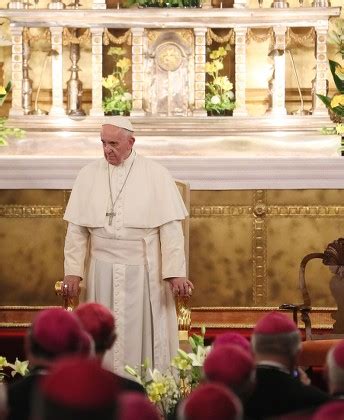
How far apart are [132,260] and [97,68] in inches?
180

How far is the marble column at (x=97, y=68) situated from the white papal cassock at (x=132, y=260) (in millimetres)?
4141

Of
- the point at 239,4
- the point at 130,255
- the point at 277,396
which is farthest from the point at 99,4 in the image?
the point at 277,396

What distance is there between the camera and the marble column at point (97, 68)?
35.6ft

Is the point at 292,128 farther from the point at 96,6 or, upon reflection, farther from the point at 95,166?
the point at 95,166

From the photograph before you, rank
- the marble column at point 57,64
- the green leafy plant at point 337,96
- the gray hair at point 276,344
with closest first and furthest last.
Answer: the gray hair at point 276,344 < the green leafy plant at point 337,96 < the marble column at point 57,64

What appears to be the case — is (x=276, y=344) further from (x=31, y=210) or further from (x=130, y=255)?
(x=31, y=210)

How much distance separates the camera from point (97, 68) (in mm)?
10945

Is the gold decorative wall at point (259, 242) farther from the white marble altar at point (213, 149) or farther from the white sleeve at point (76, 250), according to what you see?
the white sleeve at point (76, 250)

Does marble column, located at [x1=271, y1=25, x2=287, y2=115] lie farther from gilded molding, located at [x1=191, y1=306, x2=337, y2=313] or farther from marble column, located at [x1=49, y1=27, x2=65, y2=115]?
gilded molding, located at [x1=191, y1=306, x2=337, y2=313]

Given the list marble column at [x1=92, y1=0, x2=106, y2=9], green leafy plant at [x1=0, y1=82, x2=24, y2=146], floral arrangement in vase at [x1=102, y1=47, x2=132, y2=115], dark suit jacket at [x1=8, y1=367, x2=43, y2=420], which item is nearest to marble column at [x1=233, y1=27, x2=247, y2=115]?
floral arrangement in vase at [x1=102, y1=47, x2=132, y2=115]

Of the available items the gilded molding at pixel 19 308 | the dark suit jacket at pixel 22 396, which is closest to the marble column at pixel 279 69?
the gilded molding at pixel 19 308


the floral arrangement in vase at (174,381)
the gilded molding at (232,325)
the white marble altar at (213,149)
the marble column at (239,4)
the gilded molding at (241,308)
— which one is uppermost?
the marble column at (239,4)

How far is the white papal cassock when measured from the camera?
6.69 metres

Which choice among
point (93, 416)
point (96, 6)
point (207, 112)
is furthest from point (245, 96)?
point (93, 416)
